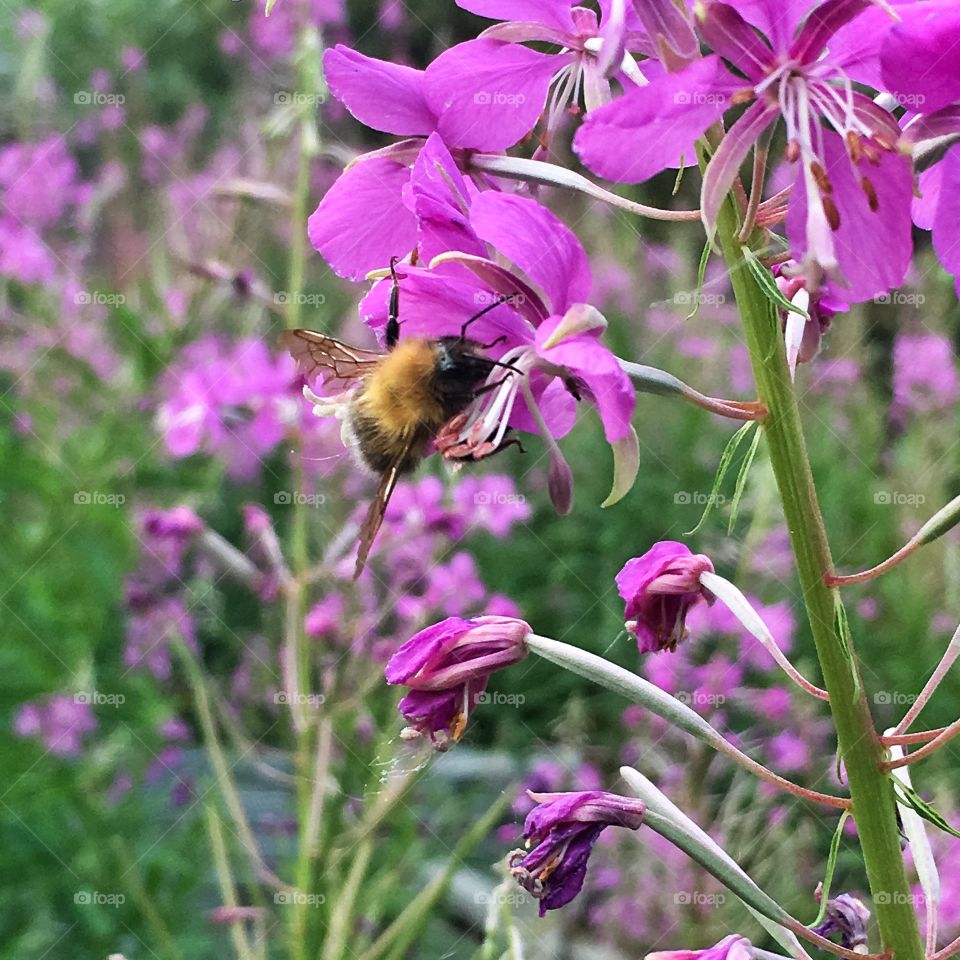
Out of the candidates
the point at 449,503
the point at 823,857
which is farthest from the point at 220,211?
the point at 823,857

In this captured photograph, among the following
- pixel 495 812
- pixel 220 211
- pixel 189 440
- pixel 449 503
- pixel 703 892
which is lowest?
pixel 703 892

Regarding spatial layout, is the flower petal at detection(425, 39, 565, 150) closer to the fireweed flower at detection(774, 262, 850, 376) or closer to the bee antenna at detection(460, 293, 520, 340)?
the bee antenna at detection(460, 293, 520, 340)

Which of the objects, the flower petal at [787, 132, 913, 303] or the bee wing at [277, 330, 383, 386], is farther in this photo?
the bee wing at [277, 330, 383, 386]

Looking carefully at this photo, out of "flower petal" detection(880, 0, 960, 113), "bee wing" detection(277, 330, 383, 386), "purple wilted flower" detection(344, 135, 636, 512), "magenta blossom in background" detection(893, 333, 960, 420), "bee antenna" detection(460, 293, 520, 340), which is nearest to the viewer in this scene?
"flower petal" detection(880, 0, 960, 113)

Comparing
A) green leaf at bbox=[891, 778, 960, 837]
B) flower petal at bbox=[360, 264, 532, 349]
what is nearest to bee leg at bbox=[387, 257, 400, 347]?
flower petal at bbox=[360, 264, 532, 349]

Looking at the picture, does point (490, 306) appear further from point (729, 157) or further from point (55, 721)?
point (55, 721)

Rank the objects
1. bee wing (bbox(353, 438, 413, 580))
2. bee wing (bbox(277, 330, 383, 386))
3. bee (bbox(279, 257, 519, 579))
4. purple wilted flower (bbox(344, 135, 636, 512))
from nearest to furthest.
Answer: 1. purple wilted flower (bbox(344, 135, 636, 512))
2. bee wing (bbox(353, 438, 413, 580))
3. bee (bbox(279, 257, 519, 579))
4. bee wing (bbox(277, 330, 383, 386))

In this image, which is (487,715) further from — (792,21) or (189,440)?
(792,21)
